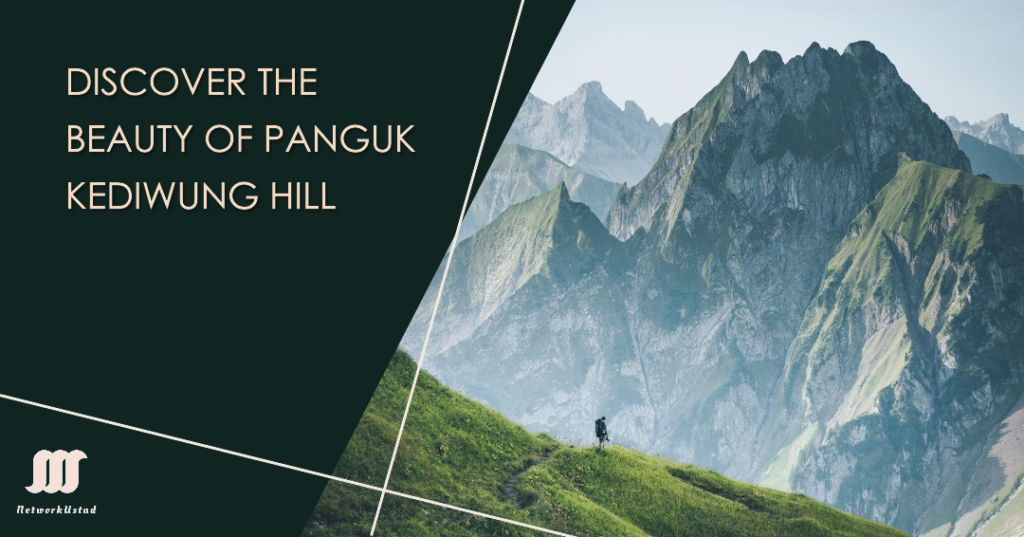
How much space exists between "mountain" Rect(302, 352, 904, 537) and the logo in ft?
27.4

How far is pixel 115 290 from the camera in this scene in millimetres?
34188

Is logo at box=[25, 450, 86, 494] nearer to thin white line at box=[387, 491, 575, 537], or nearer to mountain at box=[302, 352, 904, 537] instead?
mountain at box=[302, 352, 904, 537]

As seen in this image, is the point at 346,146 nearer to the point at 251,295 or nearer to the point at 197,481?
the point at 251,295

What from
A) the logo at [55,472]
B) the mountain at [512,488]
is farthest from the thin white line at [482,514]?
the logo at [55,472]

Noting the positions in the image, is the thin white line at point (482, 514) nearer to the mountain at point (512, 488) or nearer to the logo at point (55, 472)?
the mountain at point (512, 488)

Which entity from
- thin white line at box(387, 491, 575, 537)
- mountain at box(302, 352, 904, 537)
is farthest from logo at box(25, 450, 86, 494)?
thin white line at box(387, 491, 575, 537)

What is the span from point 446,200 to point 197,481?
16.1 m

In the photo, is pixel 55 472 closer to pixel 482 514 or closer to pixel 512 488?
pixel 482 514

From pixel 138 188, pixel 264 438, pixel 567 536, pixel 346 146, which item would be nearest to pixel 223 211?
pixel 138 188

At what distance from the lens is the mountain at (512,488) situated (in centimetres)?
4022

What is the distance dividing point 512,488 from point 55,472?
2298cm

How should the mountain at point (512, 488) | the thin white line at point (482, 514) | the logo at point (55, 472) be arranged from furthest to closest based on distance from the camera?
the thin white line at point (482, 514) → the mountain at point (512, 488) → the logo at point (55, 472)

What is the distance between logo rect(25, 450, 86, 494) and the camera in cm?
3112

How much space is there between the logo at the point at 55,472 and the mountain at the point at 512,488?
8.36 m
